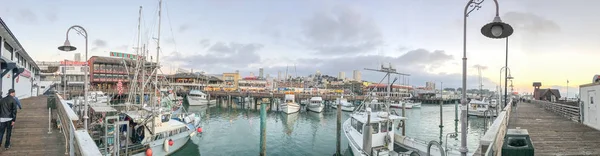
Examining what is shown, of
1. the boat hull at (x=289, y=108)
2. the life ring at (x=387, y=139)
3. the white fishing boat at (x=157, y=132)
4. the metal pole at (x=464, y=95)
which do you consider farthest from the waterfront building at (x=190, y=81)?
the metal pole at (x=464, y=95)

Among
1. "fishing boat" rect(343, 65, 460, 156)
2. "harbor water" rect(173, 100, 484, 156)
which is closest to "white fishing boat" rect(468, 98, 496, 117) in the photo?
"harbor water" rect(173, 100, 484, 156)

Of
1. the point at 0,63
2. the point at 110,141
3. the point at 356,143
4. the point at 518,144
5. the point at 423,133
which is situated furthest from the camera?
the point at 423,133

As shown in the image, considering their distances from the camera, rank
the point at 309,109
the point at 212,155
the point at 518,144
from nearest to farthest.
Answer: the point at 518,144 < the point at 212,155 < the point at 309,109

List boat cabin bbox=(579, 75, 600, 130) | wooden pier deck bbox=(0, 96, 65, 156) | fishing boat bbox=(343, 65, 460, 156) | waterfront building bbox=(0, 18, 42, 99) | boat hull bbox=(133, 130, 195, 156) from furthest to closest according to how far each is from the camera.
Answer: boat hull bbox=(133, 130, 195, 156) → fishing boat bbox=(343, 65, 460, 156) → waterfront building bbox=(0, 18, 42, 99) → boat cabin bbox=(579, 75, 600, 130) → wooden pier deck bbox=(0, 96, 65, 156)

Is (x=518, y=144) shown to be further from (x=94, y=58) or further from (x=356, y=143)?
(x=94, y=58)

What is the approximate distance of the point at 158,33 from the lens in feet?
77.2

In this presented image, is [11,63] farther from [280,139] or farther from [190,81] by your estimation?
[190,81]

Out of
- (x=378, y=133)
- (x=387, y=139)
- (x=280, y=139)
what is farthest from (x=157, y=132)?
(x=387, y=139)

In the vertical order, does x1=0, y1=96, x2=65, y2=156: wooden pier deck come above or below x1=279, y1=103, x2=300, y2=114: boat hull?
above

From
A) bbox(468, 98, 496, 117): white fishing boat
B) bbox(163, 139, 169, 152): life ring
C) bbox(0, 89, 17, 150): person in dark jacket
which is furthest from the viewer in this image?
bbox(468, 98, 496, 117): white fishing boat

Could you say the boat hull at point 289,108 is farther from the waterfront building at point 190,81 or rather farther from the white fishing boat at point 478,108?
the waterfront building at point 190,81

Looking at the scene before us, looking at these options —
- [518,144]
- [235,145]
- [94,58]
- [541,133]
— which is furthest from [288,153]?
[94,58]

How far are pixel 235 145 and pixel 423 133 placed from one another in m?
21.6

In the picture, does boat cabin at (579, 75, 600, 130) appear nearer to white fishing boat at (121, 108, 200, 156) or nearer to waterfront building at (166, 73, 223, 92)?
white fishing boat at (121, 108, 200, 156)
